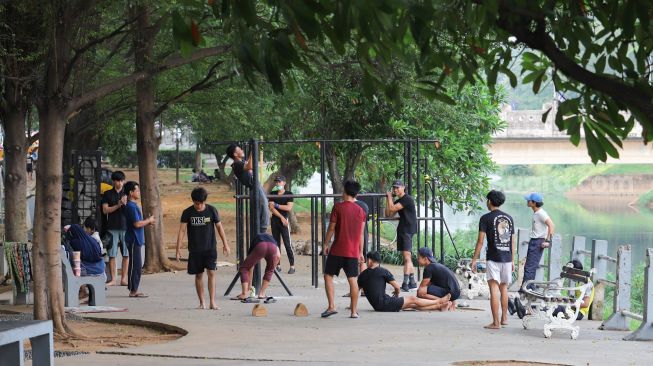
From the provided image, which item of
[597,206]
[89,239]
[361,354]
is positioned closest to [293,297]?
[89,239]

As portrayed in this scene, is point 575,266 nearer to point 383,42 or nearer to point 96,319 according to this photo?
point 96,319

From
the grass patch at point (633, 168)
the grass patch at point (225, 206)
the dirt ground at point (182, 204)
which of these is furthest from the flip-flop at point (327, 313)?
the grass patch at point (633, 168)

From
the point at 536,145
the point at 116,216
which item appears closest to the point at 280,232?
the point at 116,216

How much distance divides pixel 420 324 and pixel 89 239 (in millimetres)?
4693

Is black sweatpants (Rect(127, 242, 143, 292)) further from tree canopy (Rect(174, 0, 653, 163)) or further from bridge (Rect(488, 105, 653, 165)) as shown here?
bridge (Rect(488, 105, 653, 165))

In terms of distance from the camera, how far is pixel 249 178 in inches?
675

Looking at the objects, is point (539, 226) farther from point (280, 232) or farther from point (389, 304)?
point (280, 232)

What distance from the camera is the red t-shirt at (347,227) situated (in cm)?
1495

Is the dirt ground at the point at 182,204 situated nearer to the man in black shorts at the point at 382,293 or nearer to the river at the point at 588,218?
the river at the point at 588,218

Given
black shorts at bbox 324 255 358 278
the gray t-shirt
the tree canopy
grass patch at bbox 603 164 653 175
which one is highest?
the tree canopy

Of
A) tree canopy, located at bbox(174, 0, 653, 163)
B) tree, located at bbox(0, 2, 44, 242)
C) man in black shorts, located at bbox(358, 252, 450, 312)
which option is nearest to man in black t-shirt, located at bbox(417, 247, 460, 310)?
man in black shorts, located at bbox(358, 252, 450, 312)

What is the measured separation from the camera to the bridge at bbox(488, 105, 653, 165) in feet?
177

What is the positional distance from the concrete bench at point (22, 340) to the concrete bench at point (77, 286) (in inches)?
260

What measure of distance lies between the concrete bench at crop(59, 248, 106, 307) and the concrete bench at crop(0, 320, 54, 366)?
Answer: 21.7 feet
